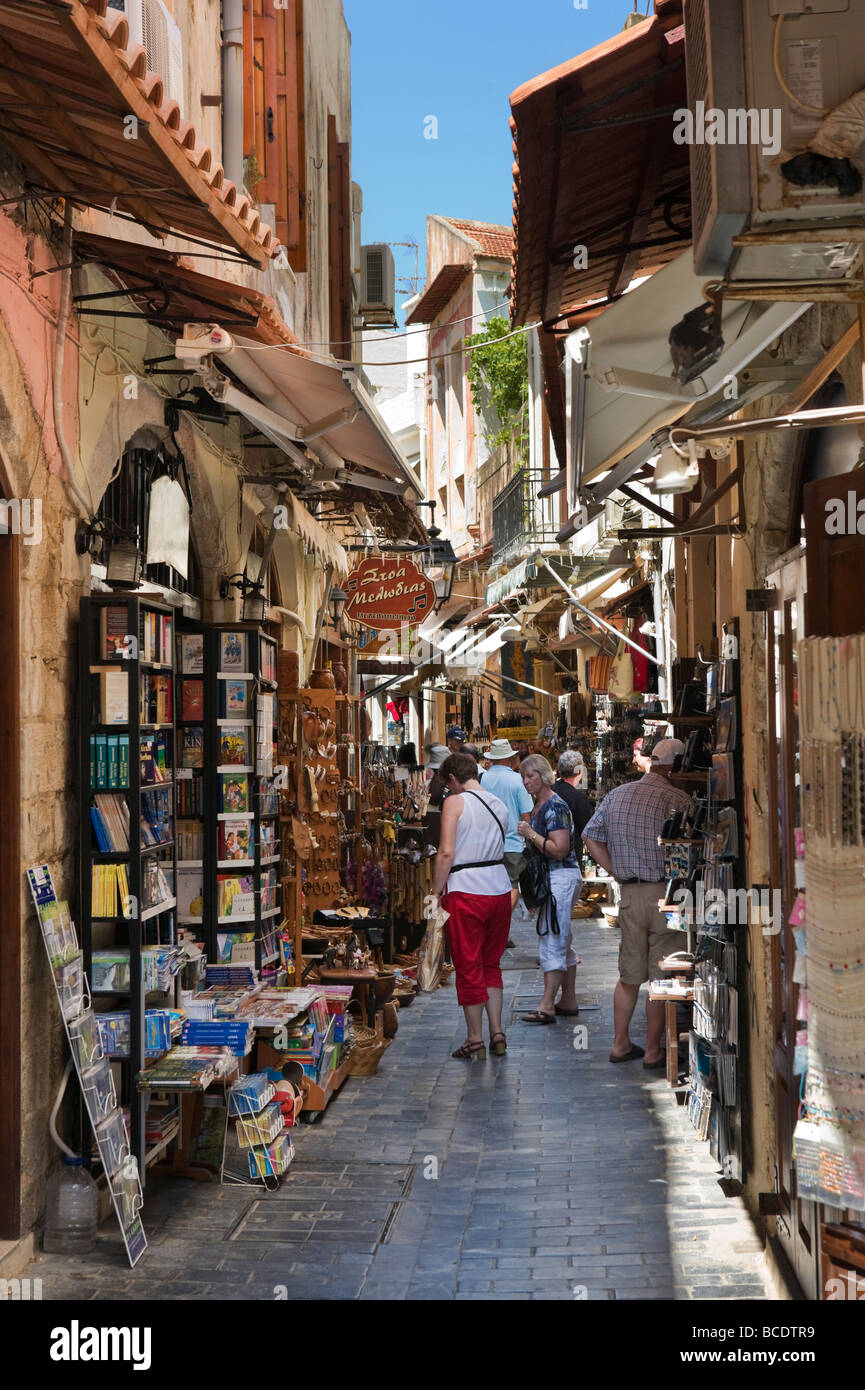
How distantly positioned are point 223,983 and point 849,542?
5513 mm

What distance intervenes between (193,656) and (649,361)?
12.3 feet

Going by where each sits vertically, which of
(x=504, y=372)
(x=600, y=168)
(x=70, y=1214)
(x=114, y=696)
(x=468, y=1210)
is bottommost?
(x=468, y=1210)

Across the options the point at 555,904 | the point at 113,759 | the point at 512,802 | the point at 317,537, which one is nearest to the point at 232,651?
the point at 113,759

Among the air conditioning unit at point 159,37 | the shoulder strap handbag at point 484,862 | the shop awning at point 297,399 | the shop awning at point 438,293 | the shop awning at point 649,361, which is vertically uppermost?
the shop awning at point 438,293

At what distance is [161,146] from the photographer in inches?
186

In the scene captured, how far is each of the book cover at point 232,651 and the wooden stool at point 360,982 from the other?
2415 millimetres

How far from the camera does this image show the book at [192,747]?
8312mm

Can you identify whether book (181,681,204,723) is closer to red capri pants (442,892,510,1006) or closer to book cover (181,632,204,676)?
book cover (181,632,204,676)

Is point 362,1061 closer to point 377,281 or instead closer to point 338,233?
point 338,233

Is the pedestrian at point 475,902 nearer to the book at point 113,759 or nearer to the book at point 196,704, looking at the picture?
the book at point 196,704

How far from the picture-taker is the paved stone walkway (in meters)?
5.40

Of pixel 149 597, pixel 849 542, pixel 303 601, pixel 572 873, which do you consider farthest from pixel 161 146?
pixel 303 601

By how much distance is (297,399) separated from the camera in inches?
301

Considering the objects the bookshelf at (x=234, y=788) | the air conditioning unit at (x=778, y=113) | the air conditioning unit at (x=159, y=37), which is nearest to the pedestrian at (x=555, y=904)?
the bookshelf at (x=234, y=788)
